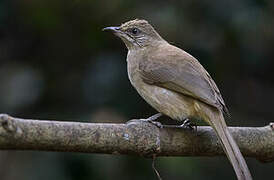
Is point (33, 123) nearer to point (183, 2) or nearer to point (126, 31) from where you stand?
point (126, 31)

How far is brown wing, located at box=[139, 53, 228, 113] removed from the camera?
15.1 feet

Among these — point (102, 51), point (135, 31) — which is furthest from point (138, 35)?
point (102, 51)

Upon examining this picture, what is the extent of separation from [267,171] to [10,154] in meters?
3.17

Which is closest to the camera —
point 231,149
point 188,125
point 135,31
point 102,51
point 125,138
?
point 125,138

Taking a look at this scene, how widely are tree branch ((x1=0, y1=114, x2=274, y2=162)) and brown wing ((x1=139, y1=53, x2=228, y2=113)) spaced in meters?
0.27

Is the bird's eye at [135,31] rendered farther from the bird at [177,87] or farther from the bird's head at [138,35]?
the bird at [177,87]

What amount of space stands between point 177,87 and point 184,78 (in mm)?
92

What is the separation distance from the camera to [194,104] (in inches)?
185

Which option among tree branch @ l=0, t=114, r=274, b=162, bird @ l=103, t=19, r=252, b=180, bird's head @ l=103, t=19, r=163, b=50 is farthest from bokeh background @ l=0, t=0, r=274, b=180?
tree branch @ l=0, t=114, r=274, b=162

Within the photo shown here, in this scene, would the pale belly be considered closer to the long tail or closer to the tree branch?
the tree branch

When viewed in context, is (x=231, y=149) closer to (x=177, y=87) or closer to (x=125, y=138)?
(x=125, y=138)

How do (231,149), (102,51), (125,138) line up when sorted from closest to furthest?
(125,138)
(231,149)
(102,51)

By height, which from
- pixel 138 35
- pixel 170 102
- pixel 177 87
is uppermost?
pixel 138 35

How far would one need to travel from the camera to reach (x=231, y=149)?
4051mm
